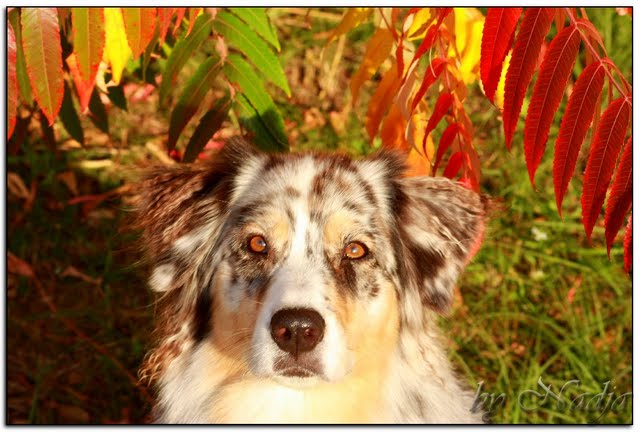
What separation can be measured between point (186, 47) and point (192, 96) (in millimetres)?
220

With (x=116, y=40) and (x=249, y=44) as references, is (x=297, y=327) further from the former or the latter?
(x=249, y=44)

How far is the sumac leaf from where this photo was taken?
9.15 feet

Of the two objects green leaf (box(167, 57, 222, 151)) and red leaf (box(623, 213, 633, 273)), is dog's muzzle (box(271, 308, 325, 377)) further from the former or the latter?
green leaf (box(167, 57, 222, 151))

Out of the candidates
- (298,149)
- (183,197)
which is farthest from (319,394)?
(298,149)

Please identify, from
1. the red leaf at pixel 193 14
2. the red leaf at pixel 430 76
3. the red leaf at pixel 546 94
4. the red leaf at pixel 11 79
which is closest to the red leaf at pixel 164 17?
the red leaf at pixel 193 14

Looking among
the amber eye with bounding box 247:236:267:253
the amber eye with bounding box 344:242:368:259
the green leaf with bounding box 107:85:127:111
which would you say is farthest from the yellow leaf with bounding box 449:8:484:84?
the green leaf with bounding box 107:85:127:111

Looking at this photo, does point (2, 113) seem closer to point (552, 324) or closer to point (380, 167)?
point (380, 167)

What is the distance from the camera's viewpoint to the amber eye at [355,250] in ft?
10.4

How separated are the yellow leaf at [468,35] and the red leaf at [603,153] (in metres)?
0.78

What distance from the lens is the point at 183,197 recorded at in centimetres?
347

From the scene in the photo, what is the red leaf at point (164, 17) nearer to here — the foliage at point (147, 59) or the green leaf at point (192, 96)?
the foliage at point (147, 59)

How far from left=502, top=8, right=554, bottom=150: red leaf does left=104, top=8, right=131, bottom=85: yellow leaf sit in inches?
53.1

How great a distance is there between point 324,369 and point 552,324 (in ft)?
8.97

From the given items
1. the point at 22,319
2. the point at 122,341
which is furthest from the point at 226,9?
the point at 22,319
